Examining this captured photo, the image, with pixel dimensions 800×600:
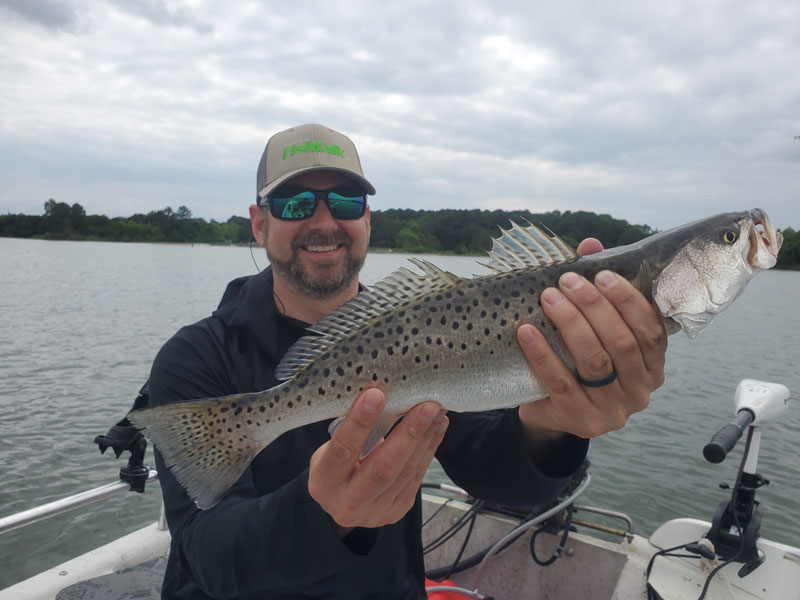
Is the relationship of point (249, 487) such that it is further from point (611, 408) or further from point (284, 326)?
point (611, 408)

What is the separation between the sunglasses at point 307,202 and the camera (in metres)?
4.09

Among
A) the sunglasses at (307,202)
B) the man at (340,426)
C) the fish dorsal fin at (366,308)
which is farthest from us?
the sunglasses at (307,202)

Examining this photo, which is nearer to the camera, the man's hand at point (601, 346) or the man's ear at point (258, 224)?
the man's hand at point (601, 346)

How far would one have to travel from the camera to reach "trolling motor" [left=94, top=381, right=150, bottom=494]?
160 inches

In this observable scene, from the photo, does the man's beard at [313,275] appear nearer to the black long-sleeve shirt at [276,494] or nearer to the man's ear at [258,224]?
the black long-sleeve shirt at [276,494]

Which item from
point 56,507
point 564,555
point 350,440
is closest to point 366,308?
point 350,440

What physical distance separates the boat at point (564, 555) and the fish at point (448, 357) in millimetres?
1709

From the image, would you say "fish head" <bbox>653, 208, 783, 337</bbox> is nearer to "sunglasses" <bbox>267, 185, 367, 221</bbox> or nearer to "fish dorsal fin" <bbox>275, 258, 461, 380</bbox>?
"fish dorsal fin" <bbox>275, 258, 461, 380</bbox>

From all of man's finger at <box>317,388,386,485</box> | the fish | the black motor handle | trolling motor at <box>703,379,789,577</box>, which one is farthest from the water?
trolling motor at <box>703,379,789,577</box>

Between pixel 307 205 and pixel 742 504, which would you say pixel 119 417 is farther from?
pixel 742 504

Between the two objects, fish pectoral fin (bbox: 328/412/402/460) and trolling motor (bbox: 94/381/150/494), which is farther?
trolling motor (bbox: 94/381/150/494)

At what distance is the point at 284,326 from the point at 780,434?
14.7 metres

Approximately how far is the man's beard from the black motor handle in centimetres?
302

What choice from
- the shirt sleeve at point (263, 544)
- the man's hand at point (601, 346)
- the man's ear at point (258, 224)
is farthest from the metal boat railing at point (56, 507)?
the man's hand at point (601, 346)
